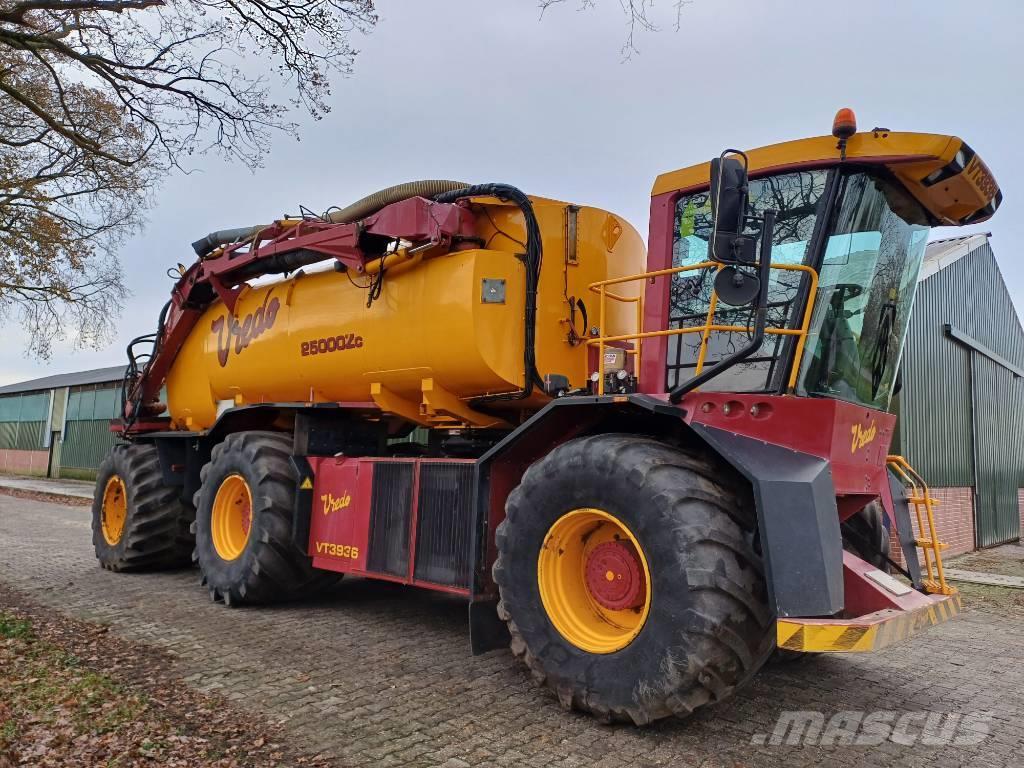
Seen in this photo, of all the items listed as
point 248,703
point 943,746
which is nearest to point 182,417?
point 248,703

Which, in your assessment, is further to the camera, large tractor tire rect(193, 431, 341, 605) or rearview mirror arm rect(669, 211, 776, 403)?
large tractor tire rect(193, 431, 341, 605)

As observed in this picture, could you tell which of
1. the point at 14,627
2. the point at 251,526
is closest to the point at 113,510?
the point at 251,526

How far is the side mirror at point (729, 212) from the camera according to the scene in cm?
376

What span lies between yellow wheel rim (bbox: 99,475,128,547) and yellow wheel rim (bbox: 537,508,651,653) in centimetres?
687

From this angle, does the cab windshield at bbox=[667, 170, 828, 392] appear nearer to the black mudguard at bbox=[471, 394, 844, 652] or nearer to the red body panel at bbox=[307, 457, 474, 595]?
the black mudguard at bbox=[471, 394, 844, 652]

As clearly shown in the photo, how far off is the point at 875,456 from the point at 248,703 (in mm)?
4025

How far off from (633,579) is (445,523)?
5.57 feet

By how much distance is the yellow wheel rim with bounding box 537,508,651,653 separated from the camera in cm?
418

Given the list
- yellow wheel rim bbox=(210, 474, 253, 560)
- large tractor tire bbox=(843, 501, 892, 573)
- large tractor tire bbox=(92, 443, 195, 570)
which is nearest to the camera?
large tractor tire bbox=(843, 501, 892, 573)

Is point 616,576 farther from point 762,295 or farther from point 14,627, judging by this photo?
point 14,627

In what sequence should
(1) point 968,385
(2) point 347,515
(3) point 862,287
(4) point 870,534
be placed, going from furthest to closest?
1. (1) point 968,385
2. (2) point 347,515
3. (4) point 870,534
4. (3) point 862,287

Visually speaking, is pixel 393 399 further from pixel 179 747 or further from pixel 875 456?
pixel 875 456

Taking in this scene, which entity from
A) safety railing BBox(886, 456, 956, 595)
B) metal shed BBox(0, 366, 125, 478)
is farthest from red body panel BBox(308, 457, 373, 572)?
metal shed BBox(0, 366, 125, 478)
